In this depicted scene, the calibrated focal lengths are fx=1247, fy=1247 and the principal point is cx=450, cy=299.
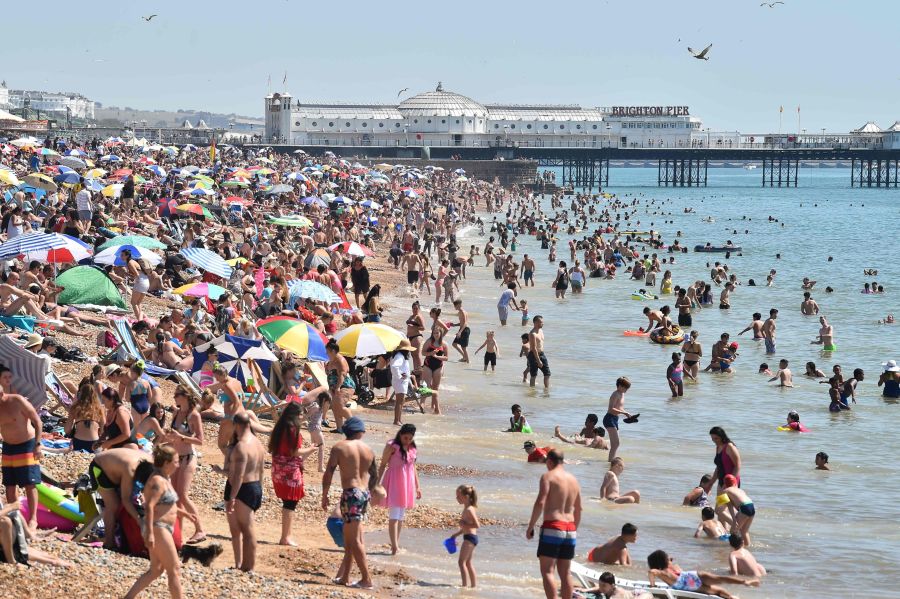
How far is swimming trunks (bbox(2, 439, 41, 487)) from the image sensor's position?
813cm

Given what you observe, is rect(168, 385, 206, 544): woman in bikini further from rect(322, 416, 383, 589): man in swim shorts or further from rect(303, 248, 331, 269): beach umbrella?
rect(303, 248, 331, 269): beach umbrella

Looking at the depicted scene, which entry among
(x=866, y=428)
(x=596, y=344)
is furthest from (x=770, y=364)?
(x=866, y=428)

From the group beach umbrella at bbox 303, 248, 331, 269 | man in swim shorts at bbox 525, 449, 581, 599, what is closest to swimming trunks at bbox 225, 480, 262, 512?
man in swim shorts at bbox 525, 449, 581, 599

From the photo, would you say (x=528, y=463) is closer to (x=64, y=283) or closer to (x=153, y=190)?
(x=64, y=283)

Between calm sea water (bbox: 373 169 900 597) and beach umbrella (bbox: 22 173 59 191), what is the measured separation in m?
10.0

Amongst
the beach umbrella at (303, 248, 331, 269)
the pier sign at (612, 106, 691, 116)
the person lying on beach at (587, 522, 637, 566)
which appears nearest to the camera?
the person lying on beach at (587, 522, 637, 566)

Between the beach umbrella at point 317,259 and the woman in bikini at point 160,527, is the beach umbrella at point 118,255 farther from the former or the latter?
the woman in bikini at point 160,527

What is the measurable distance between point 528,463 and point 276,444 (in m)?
5.25

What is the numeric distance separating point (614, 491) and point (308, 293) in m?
6.91

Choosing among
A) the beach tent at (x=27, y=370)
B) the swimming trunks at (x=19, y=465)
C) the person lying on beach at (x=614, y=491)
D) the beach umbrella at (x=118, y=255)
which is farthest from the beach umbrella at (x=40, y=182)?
the swimming trunks at (x=19, y=465)

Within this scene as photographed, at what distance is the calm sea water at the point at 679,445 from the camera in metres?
10.3

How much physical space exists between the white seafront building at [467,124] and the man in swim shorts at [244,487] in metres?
102

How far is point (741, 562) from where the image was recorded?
9.95 metres

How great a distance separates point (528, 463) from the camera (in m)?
13.5
